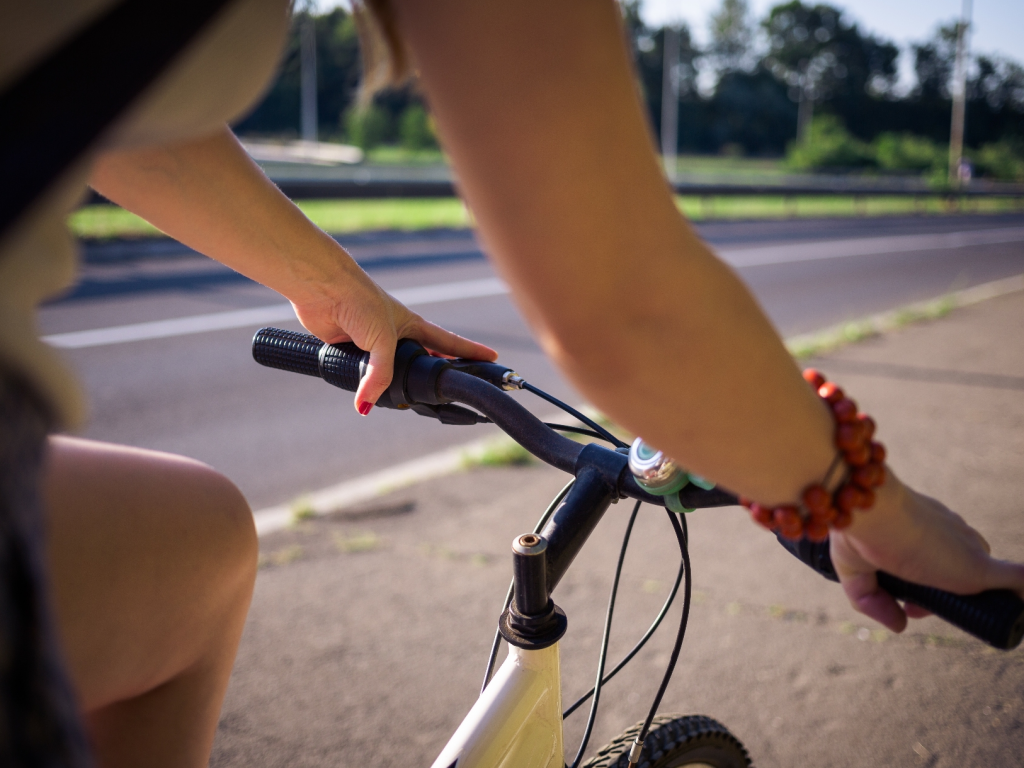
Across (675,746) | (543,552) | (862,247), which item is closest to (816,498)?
(543,552)

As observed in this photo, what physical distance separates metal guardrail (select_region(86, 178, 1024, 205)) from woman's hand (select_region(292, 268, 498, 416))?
440mm

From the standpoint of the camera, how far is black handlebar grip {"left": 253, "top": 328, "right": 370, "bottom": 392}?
1.52 metres

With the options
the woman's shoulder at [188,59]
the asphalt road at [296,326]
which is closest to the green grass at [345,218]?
the asphalt road at [296,326]

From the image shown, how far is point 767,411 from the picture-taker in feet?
2.59

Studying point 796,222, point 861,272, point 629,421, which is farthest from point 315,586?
point 796,222

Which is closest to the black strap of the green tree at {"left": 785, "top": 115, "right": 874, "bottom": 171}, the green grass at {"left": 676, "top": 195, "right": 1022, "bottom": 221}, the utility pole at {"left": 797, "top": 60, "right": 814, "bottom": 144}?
the green grass at {"left": 676, "top": 195, "right": 1022, "bottom": 221}

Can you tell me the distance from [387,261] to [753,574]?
9937mm

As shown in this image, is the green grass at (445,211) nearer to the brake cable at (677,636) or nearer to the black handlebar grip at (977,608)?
the brake cable at (677,636)

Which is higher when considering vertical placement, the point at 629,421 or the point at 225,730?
the point at 629,421

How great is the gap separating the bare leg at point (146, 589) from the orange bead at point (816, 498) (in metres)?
0.82

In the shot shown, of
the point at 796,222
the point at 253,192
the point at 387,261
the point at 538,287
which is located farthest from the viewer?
the point at 796,222

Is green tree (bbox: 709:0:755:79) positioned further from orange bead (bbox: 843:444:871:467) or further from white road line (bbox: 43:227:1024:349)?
orange bead (bbox: 843:444:871:467)

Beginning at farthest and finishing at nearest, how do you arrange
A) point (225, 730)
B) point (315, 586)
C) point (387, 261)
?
1. point (387, 261)
2. point (315, 586)
3. point (225, 730)

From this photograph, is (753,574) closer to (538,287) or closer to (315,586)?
(315,586)
